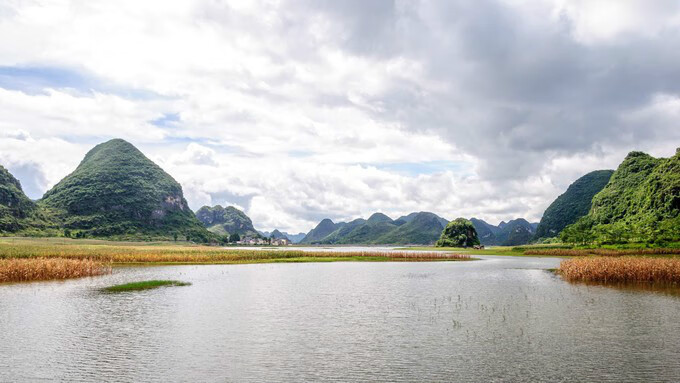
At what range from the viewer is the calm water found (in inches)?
915

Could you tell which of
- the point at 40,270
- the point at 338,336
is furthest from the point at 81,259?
the point at 338,336

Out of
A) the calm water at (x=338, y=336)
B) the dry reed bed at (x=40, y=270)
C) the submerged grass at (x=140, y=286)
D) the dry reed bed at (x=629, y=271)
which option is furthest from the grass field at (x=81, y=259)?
the dry reed bed at (x=629, y=271)

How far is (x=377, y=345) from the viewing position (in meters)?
29.0

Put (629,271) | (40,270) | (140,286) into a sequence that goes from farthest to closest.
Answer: (40,270)
(629,271)
(140,286)

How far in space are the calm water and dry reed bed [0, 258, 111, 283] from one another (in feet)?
47.4

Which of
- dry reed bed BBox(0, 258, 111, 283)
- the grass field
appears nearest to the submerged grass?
dry reed bed BBox(0, 258, 111, 283)

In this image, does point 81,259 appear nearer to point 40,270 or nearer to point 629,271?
point 40,270

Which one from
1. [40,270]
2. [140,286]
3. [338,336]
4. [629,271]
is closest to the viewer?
[338,336]

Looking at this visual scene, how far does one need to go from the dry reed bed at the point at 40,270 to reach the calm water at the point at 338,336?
47.4 ft

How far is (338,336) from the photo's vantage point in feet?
103

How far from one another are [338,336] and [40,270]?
59309mm

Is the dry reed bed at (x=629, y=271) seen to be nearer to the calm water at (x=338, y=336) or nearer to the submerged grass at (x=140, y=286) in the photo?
the calm water at (x=338, y=336)

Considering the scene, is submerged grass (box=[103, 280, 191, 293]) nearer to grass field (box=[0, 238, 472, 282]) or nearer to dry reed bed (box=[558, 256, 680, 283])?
grass field (box=[0, 238, 472, 282])

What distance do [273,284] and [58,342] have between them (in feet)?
123
